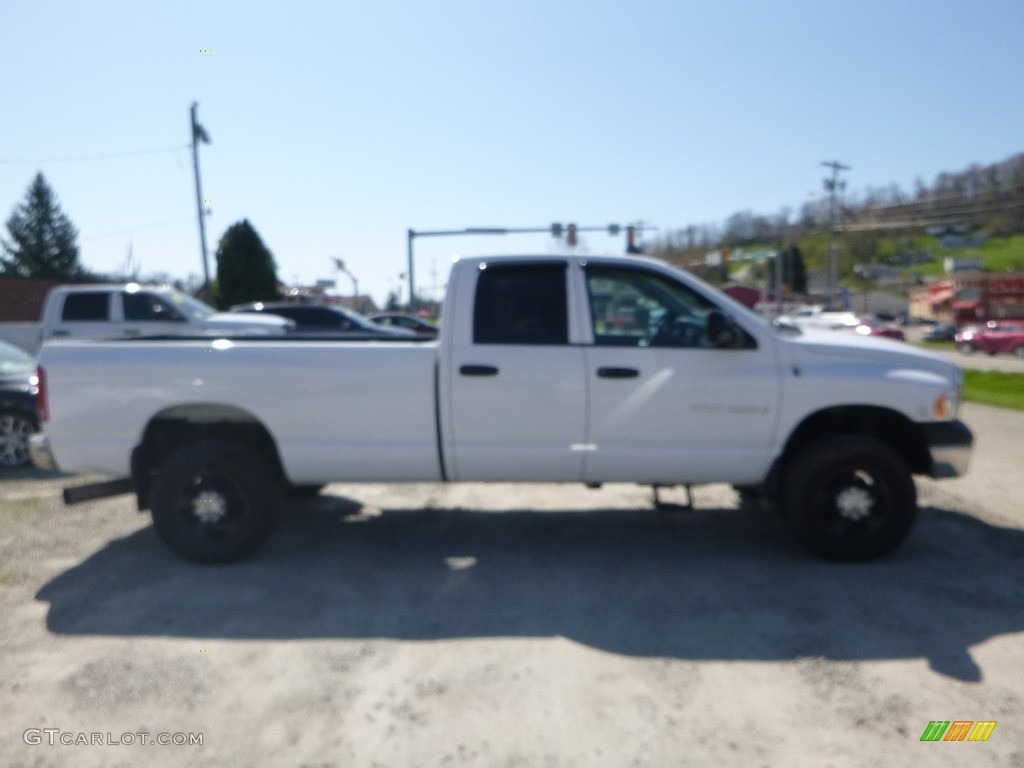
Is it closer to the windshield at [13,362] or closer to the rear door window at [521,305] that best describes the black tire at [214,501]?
the rear door window at [521,305]

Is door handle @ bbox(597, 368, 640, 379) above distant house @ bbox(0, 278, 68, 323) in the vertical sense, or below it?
above

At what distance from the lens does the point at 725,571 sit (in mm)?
5902

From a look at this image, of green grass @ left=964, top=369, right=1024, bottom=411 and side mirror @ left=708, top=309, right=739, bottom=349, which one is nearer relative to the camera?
side mirror @ left=708, top=309, right=739, bottom=349

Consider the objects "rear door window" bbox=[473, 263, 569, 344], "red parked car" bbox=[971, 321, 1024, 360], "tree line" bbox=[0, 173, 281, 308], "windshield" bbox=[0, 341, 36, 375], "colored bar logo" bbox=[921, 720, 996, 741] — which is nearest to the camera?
"colored bar logo" bbox=[921, 720, 996, 741]

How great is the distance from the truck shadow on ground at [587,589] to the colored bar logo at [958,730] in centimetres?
48

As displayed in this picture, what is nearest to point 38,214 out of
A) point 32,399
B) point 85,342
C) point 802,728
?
point 32,399

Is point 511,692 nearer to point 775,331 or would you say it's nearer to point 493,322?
point 493,322

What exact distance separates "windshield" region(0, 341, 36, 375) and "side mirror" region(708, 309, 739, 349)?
8.10 m

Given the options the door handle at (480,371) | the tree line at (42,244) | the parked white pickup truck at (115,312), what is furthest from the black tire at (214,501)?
the tree line at (42,244)

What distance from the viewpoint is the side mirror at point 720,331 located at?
573 cm

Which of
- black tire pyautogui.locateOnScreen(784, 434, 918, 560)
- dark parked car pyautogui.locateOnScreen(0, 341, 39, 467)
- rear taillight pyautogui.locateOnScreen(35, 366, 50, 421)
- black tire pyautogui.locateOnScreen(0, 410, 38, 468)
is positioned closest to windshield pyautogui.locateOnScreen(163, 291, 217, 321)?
dark parked car pyautogui.locateOnScreen(0, 341, 39, 467)

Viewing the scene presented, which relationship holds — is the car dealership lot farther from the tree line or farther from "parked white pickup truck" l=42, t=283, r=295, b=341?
the tree line

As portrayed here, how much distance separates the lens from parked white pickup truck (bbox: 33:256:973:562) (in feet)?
19.3

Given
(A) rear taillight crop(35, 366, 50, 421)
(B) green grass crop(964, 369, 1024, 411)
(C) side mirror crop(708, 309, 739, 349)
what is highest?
(C) side mirror crop(708, 309, 739, 349)
